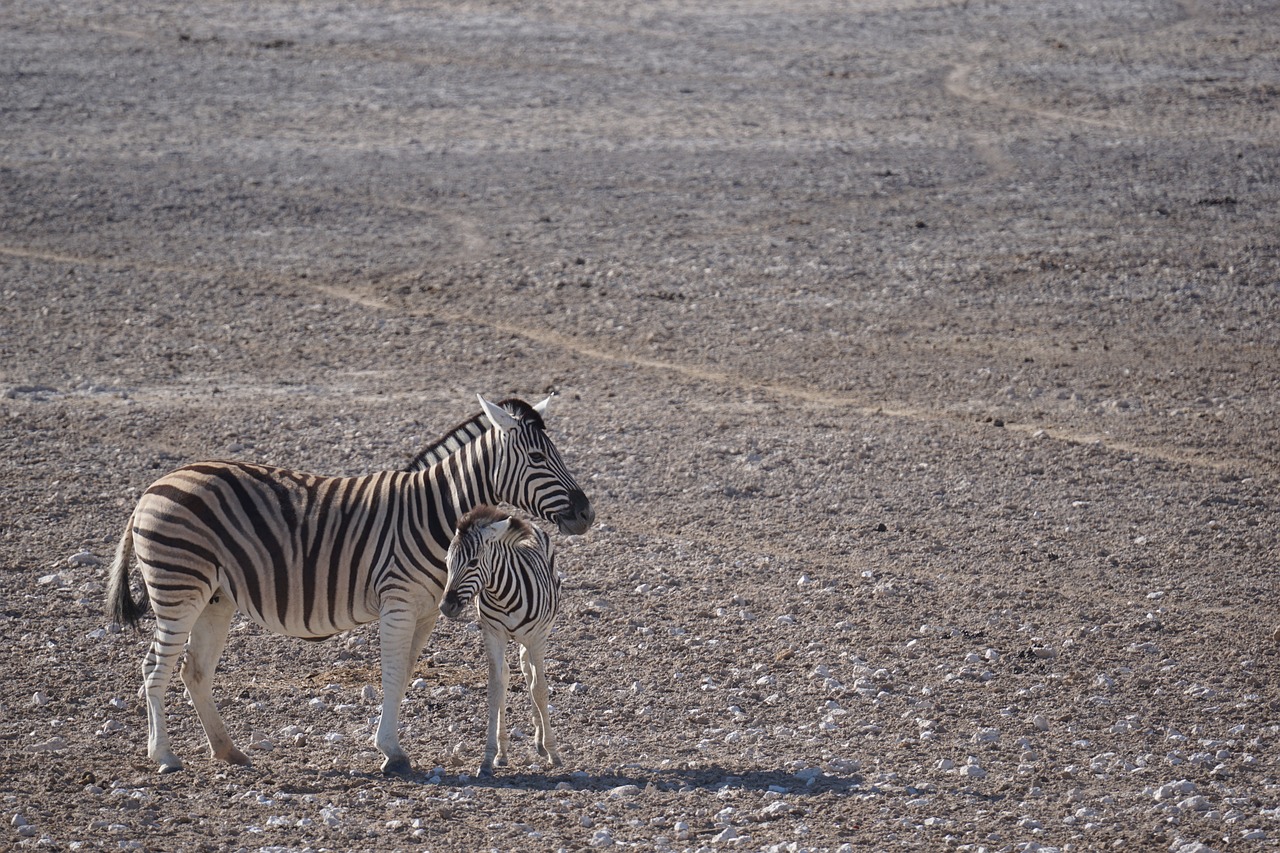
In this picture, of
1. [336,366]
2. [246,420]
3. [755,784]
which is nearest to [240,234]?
[336,366]

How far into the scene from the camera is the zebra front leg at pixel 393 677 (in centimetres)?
741

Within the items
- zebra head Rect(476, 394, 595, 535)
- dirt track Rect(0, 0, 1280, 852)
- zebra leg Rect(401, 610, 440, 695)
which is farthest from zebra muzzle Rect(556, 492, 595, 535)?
dirt track Rect(0, 0, 1280, 852)

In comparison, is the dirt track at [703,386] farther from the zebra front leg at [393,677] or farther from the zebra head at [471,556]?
the zebra head at [471,556]

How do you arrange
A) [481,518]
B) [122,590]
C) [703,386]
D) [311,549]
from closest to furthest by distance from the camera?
1. [481,518]
2. [311,549]
3. [122,590]
4. [703,386]

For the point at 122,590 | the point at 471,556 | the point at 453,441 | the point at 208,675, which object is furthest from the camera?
the point at 453,441

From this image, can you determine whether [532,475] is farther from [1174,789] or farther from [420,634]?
[1174,789]

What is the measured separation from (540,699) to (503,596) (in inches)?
24.0

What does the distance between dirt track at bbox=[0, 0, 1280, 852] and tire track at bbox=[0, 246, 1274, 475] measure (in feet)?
0.27

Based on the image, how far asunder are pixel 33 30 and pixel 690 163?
14.9 m

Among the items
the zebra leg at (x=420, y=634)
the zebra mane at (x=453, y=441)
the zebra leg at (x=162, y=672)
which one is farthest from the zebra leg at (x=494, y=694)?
the zebra leg at (x=162, y=672)

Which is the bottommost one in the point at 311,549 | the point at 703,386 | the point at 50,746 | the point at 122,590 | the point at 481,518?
the point at 50,746

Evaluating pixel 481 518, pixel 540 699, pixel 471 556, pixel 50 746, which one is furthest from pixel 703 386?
pixel 50 746

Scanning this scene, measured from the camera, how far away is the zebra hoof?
743cm

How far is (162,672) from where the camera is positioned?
749cm
